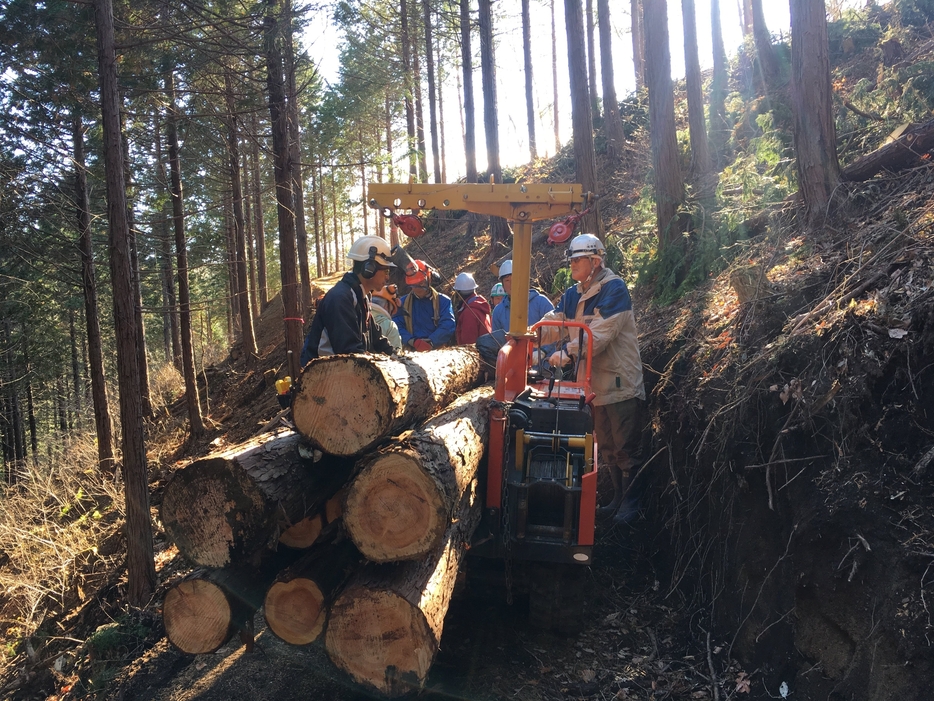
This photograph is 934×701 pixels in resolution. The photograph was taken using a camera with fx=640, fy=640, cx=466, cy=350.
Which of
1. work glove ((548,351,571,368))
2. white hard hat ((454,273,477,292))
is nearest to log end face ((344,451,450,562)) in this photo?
work glove ((548,351,571,368))

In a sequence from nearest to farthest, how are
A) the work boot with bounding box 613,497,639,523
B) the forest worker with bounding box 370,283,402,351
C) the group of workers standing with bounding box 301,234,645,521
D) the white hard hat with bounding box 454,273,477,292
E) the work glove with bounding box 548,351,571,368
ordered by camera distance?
1. the group of workers standing with bounding box 301,234,645,521
2. the work glove with bounding box 548,351,571,368
3. the work boot with bounding box 613,497,639,523
4. the forest worker with bounding box 370,283,402,351
5. the white hard hat with bounding box 454,273,477,292

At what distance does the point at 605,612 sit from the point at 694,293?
155 inches

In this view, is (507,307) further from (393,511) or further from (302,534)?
(393,511)

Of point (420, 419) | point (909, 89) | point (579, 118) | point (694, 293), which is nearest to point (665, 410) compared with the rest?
point (694, 293)

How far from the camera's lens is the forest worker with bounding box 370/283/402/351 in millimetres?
6634

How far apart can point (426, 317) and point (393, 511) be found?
4910 mm

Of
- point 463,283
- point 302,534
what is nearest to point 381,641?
point 302,534

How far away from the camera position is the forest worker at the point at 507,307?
7328mm

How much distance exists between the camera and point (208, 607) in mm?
3564

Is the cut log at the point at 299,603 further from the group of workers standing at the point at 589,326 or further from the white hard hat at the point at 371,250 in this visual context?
the white hard hat at the point at 371,250

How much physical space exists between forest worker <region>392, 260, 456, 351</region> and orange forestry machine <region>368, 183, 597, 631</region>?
2841mm

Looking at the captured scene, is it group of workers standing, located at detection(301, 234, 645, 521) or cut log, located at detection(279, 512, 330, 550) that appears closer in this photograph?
cut log, located at detection(279, 512, 330, 550)

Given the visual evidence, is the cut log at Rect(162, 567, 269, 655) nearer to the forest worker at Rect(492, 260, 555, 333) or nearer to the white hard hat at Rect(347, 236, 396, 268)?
the white hard hat at Rect(347, 236, 396, 268)

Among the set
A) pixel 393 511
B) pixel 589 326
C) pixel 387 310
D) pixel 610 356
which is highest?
pixel 387 310
